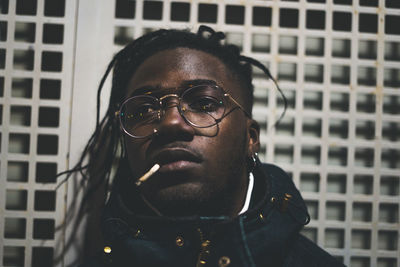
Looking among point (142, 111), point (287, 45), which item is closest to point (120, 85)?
point (142, 111)

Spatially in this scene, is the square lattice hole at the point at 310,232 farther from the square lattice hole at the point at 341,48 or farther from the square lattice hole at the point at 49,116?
the square lattice hole at the point at 49,116

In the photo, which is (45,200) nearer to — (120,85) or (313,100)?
(120,85)

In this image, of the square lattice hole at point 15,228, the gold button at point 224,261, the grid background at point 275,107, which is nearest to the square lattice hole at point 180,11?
the grid background at point 275,107

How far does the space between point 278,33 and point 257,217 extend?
603 millimetres

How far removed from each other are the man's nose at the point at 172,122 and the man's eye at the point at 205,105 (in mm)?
45

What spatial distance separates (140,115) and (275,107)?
1.49ft

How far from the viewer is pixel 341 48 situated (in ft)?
3.07

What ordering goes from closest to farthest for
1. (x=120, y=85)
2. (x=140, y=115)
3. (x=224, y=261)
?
(x=224, y=261) → (x=140, y=115) → (x=120, y=85)

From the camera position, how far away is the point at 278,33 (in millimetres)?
890

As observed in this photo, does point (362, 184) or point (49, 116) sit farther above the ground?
point (49, 116)

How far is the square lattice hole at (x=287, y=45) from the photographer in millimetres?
942

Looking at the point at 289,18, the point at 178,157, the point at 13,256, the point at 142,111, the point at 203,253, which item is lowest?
the point at 13,256

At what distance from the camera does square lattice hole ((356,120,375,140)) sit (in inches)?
36.1

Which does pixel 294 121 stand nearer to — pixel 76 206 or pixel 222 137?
pixel 222 137
